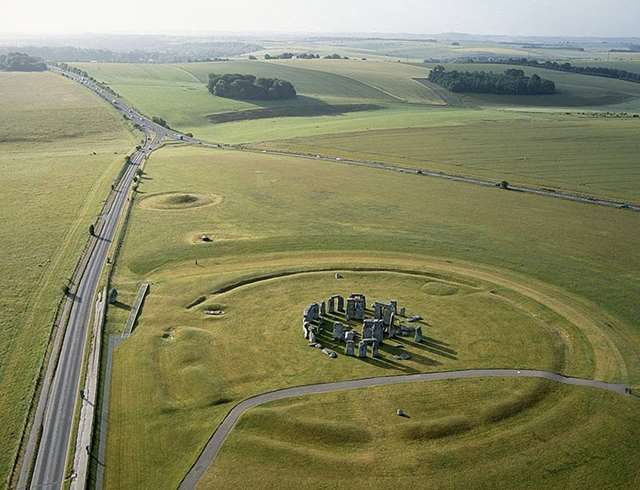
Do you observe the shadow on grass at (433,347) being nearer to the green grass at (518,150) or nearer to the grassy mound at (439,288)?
the grassy mound at (439,288)

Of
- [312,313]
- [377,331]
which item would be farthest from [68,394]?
[377,331]

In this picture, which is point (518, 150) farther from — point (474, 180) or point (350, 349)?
point (350, 349)

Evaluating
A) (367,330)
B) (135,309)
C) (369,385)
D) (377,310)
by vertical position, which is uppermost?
(377,310)

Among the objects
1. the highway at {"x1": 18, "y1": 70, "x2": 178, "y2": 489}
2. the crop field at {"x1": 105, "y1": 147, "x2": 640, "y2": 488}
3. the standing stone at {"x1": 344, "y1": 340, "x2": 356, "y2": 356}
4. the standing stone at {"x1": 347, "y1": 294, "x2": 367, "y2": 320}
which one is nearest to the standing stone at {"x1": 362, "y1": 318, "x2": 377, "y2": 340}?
the standing stone at {"x1": 344, "y1": 340, "x2": 356, "y2": 356}

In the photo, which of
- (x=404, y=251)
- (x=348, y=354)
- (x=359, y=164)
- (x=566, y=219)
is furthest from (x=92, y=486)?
(x=359, y=164)

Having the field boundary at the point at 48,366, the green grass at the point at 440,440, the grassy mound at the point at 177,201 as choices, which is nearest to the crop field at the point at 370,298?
the green grass at the point at 440,440

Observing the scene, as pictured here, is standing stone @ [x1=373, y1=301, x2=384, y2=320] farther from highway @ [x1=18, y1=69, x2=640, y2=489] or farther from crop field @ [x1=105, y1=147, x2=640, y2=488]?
highway @ [x1=18, y1=69, x2=640, y2=489]
